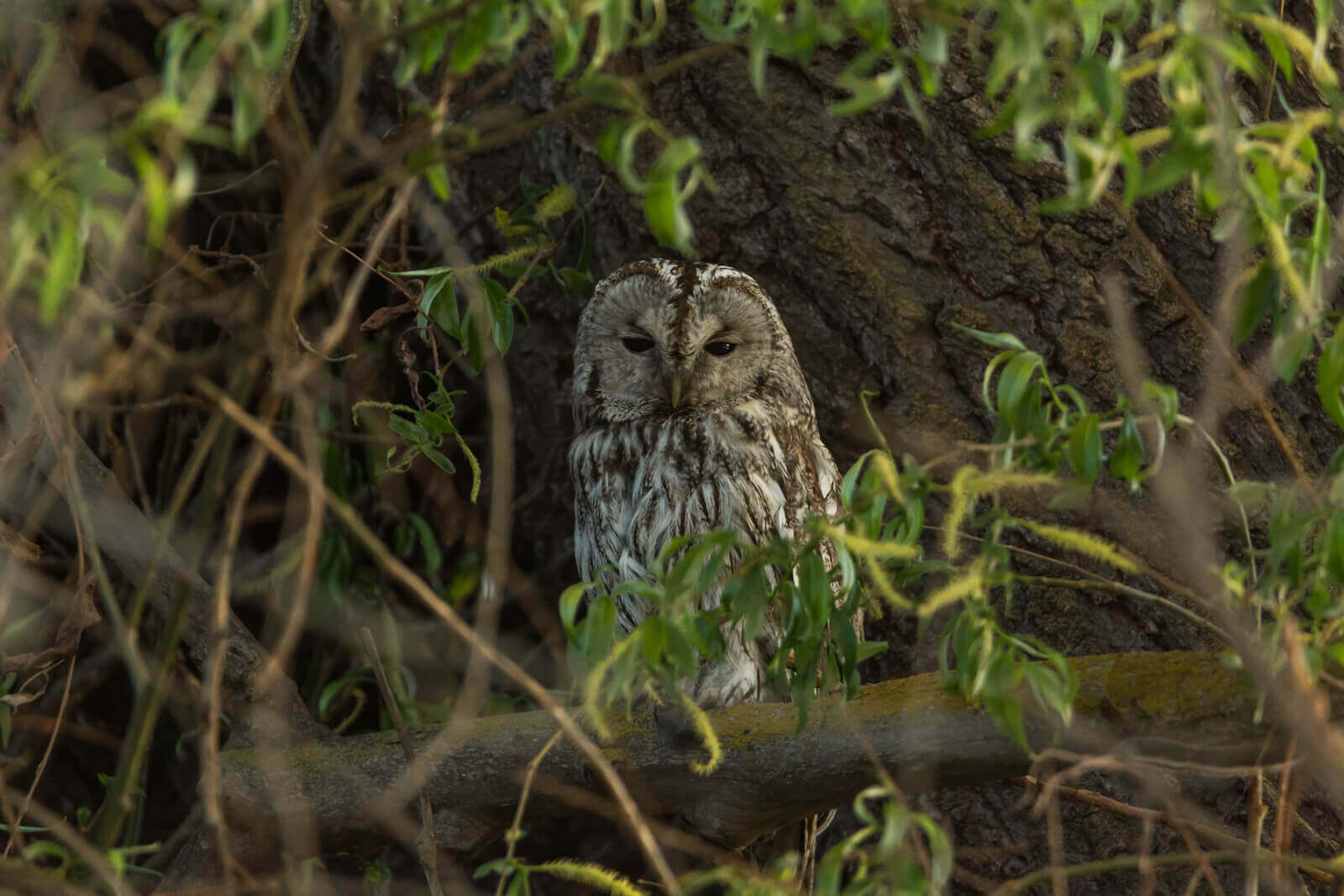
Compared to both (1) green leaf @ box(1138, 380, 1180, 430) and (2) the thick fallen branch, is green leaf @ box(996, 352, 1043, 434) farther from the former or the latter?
(2) the thick fallen branch

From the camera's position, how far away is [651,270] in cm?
233

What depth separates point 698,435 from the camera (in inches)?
92.1

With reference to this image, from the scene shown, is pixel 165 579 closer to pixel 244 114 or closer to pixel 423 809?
pixel 423 809

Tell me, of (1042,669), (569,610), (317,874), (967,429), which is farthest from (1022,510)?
(317,874)

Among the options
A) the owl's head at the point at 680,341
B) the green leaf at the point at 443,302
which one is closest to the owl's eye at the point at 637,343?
the owl's head at the point at 680,341

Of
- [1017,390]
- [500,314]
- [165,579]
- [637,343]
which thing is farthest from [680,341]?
[1017,390]

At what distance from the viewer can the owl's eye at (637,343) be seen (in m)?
2.40

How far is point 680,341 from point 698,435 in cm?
18

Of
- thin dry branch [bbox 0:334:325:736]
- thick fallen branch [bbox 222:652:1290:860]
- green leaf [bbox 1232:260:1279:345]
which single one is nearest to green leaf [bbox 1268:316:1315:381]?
green leaf [bbox 1232:260:1279:345]

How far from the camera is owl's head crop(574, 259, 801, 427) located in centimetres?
231

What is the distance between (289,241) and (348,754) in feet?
3.63

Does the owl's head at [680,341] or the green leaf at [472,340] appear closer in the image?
the green leaf at [472,340]

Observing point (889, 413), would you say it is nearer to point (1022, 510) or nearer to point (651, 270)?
point (1022, 510)

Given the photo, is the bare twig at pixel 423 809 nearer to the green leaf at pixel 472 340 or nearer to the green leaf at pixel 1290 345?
the green leaf at pixel 472 340
